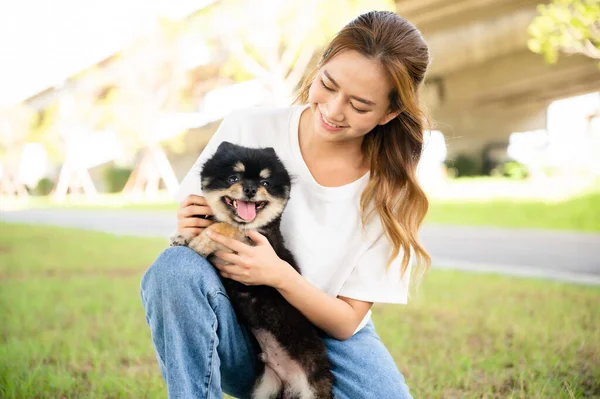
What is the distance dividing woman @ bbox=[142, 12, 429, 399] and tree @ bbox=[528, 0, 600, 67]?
2218 mm

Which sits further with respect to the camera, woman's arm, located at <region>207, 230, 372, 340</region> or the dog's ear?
the dog's ear

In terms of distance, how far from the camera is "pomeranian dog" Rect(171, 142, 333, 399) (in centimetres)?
140

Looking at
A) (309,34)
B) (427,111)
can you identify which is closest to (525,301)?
(427,111)

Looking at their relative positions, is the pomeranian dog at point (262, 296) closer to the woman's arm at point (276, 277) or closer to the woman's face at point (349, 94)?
the woman's arm at point (276, 277)

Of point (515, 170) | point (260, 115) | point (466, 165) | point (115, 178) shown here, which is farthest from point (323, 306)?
point (115, 178)

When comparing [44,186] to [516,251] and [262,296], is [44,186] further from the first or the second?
[262,296]

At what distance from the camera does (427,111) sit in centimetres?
165

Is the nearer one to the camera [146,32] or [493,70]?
[493,70]

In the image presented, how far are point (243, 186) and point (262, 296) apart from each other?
0.28m

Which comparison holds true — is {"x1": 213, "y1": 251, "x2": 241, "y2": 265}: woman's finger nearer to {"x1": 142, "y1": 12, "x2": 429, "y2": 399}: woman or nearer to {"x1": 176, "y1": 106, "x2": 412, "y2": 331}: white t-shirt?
{"x1": 142, "y1": 12, "x2": 429, "y2": 399}: woman

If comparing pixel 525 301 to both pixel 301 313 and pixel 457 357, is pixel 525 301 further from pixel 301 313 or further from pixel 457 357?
pixel 301 313

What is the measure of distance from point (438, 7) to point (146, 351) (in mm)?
3838

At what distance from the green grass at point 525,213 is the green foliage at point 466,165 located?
548mm

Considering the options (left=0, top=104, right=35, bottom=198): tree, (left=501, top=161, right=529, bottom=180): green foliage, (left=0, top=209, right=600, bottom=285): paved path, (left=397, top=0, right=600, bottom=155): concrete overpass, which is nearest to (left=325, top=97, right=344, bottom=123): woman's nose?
(left=397, top=0, right=600, bottom=155): concrete overpass
